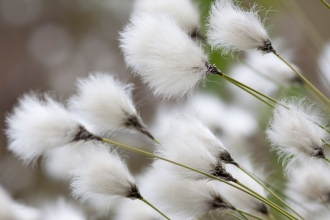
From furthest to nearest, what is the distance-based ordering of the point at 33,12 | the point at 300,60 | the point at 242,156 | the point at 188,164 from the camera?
the point at 33,12, the point at 300,60, the point at 242,156, the point at 188,164

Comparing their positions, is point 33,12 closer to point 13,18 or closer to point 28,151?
point 13,18

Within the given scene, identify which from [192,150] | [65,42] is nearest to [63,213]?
[192,150]

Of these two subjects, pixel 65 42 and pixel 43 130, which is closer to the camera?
pixel 43 130

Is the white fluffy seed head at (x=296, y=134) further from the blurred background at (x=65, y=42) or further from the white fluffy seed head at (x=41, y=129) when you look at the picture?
the blurred background at (x=65, y=42)

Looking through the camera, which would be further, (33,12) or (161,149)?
(33,12)

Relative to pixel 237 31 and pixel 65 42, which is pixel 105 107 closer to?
A: pixel 237 31

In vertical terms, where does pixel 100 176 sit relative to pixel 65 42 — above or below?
below

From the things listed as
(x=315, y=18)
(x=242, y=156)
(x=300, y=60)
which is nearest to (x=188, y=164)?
(x=242, y=156)
